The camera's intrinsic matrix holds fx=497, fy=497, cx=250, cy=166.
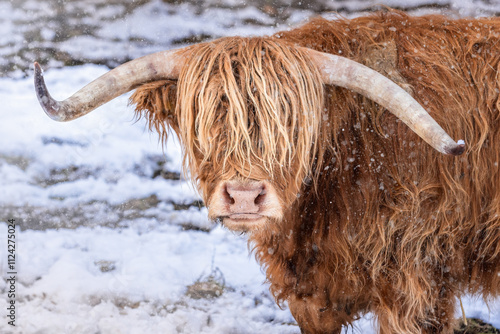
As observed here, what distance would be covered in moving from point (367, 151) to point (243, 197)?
71 centimetres

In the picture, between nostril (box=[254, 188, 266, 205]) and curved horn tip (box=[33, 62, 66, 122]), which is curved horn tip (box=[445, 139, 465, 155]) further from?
curved horn tip (box=[33, 62, 66, 122])

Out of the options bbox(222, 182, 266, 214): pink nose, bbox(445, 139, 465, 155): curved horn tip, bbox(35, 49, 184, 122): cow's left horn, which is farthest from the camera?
bbox(222, 182, 266, 214): pink nose

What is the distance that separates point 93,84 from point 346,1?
3767mm

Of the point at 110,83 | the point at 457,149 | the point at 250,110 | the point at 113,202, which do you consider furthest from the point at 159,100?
the point at 113,202

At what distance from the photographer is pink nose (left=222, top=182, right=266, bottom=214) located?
207 cm

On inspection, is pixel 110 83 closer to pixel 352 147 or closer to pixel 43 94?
pixel 43 94

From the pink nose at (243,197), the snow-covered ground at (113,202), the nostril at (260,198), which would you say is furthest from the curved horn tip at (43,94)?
the snow-covered ground at (113,202)

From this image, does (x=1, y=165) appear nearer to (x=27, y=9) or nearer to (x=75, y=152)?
(x=75, y=152)

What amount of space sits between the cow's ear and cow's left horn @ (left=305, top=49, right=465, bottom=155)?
0.69 m

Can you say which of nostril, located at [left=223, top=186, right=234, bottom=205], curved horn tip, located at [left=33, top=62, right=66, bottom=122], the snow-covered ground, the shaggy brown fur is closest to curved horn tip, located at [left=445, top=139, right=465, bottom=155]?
the shaggy brown fur

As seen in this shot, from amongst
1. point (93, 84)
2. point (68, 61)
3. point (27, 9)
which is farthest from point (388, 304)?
point (27, 9)

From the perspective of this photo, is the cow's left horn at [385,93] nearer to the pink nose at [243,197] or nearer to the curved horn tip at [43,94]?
the pink nose at [243,197]

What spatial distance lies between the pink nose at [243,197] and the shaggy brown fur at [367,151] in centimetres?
7

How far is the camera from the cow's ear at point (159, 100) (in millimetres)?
2402
